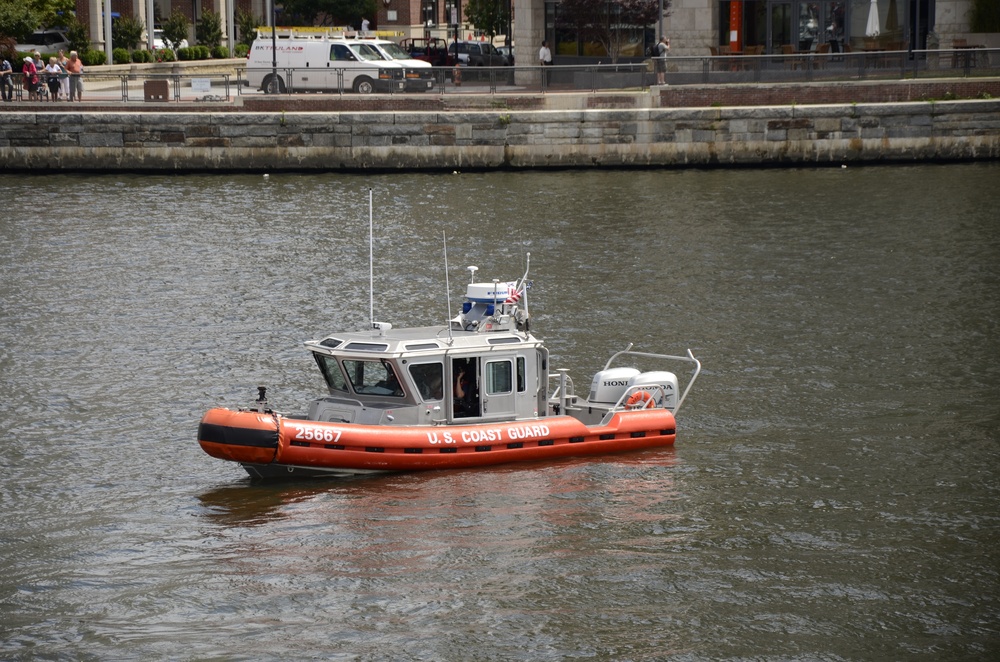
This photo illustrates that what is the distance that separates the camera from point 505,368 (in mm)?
17375

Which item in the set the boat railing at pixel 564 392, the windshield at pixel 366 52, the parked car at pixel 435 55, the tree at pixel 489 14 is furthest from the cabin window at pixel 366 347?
the tree at pixel 489 14

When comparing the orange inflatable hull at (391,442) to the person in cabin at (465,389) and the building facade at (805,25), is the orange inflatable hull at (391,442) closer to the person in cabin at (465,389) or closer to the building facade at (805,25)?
the person in cabin at (465,389)

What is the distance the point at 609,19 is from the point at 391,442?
3995 centimetres

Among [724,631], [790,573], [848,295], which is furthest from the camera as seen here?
[848,295]

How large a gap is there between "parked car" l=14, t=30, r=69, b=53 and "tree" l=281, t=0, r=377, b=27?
19.8 meters

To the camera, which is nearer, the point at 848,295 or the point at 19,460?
the point at 19,460

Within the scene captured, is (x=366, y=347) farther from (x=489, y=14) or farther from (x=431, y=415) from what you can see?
(x=489, y=14)

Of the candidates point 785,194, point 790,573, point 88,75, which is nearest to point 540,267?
point 785,194

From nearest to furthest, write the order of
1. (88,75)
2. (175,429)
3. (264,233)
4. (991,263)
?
(175,429), (991,263), (264,233), (88,75)

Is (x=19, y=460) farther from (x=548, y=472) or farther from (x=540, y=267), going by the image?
(x=540, y=267)

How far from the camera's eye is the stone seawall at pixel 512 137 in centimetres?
4272

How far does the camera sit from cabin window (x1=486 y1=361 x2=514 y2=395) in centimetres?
1731

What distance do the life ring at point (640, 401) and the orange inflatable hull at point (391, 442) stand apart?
2.00 ft

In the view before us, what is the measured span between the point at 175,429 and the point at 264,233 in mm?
15052
